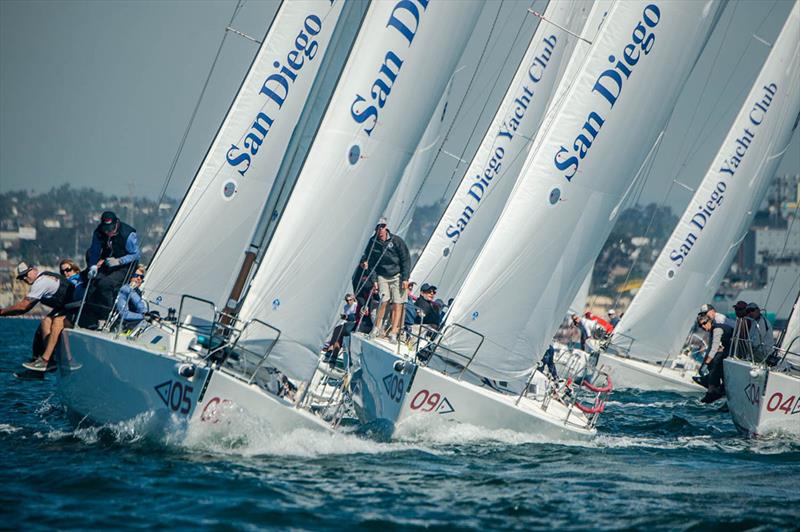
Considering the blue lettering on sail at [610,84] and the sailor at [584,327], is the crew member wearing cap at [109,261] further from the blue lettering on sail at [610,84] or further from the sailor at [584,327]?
the sailor at [584,327]

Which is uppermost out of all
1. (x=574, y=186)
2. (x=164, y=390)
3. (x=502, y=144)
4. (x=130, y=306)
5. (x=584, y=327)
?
(x=502, y=144)

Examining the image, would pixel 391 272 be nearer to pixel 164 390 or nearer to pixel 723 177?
pixel 164 390

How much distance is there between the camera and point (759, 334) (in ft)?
50.1

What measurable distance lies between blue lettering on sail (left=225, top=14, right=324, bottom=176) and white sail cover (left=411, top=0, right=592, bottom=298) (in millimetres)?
7778

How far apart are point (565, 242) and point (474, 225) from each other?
8.91 metres

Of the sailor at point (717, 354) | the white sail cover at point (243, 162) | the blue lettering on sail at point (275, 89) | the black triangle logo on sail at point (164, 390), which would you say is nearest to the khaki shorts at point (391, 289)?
the white sail cover at point (243, 162)

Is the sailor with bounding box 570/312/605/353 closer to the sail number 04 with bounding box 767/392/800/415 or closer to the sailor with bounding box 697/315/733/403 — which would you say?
the sailor with bounding box 697/315/733/403

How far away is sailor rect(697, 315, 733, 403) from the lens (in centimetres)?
1666

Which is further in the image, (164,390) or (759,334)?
(759,334)

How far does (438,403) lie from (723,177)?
14005mm

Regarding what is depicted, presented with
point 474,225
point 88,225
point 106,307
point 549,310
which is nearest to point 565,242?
point 549,310

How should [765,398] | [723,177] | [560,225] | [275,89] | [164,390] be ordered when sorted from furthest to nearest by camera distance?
[723,177] < [765,398] < [275,89] < [560,225] < [164,390]

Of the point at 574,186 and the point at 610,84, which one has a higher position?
the point at 610,84

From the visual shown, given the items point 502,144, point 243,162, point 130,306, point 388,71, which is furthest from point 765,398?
point 502,144
